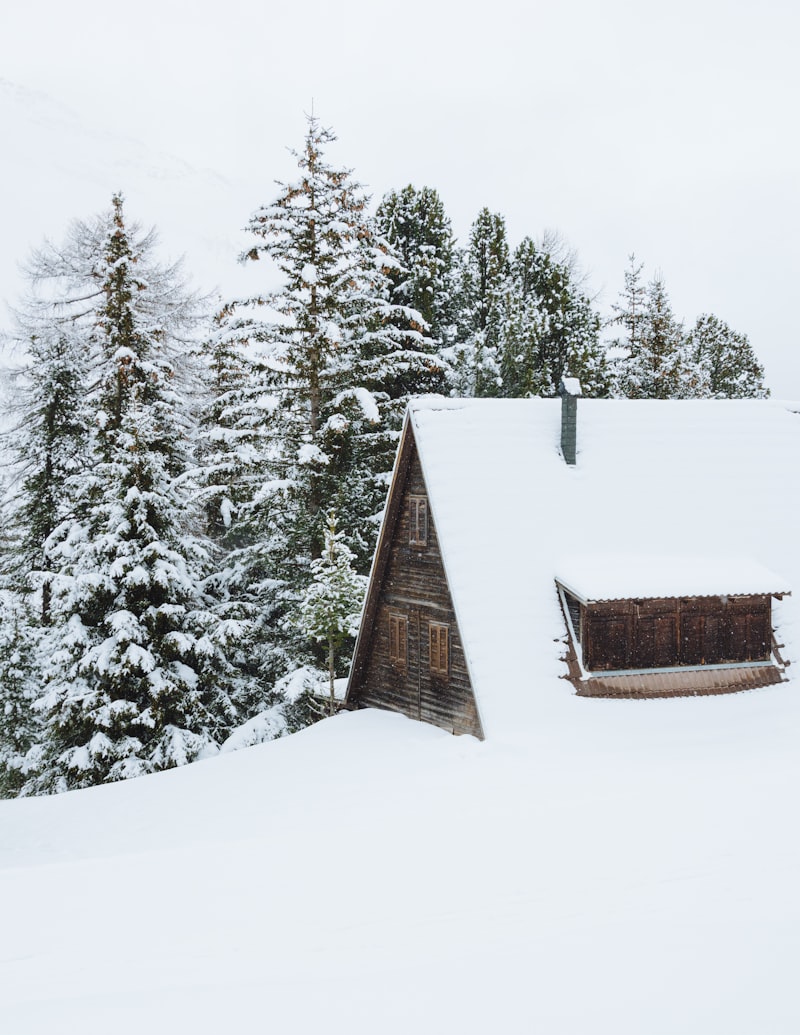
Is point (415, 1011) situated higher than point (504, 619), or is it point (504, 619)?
point (504, 619)

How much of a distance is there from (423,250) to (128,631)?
1812 centimetres

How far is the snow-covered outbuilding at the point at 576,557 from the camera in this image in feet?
49.9

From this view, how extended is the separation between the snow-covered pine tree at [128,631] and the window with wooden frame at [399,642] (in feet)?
17.7

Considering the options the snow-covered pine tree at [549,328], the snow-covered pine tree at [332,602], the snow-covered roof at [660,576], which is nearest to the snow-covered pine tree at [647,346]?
the snow-covered pine tree at [549,328]

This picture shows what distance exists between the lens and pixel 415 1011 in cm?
633

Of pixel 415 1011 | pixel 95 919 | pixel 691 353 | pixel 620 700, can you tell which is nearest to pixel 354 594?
pixel 620 700

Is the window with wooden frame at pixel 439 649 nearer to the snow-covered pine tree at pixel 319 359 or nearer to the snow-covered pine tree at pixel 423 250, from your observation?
the snow-covered pine tree at pixel 319 359

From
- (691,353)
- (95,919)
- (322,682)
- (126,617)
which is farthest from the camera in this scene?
(691,353)

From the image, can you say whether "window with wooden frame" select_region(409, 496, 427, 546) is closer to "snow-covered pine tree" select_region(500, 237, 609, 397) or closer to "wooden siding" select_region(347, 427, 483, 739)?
"wooden siding" select_region(347, 427, 483, 739)

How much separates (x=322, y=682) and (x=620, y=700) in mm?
9648

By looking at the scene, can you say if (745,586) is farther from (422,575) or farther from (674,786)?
(422,575)

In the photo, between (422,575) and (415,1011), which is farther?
(422,575)

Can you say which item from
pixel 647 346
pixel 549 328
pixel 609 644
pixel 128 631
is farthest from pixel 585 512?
pixel 647 346

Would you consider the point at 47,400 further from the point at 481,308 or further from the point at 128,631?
the point at 481,308
